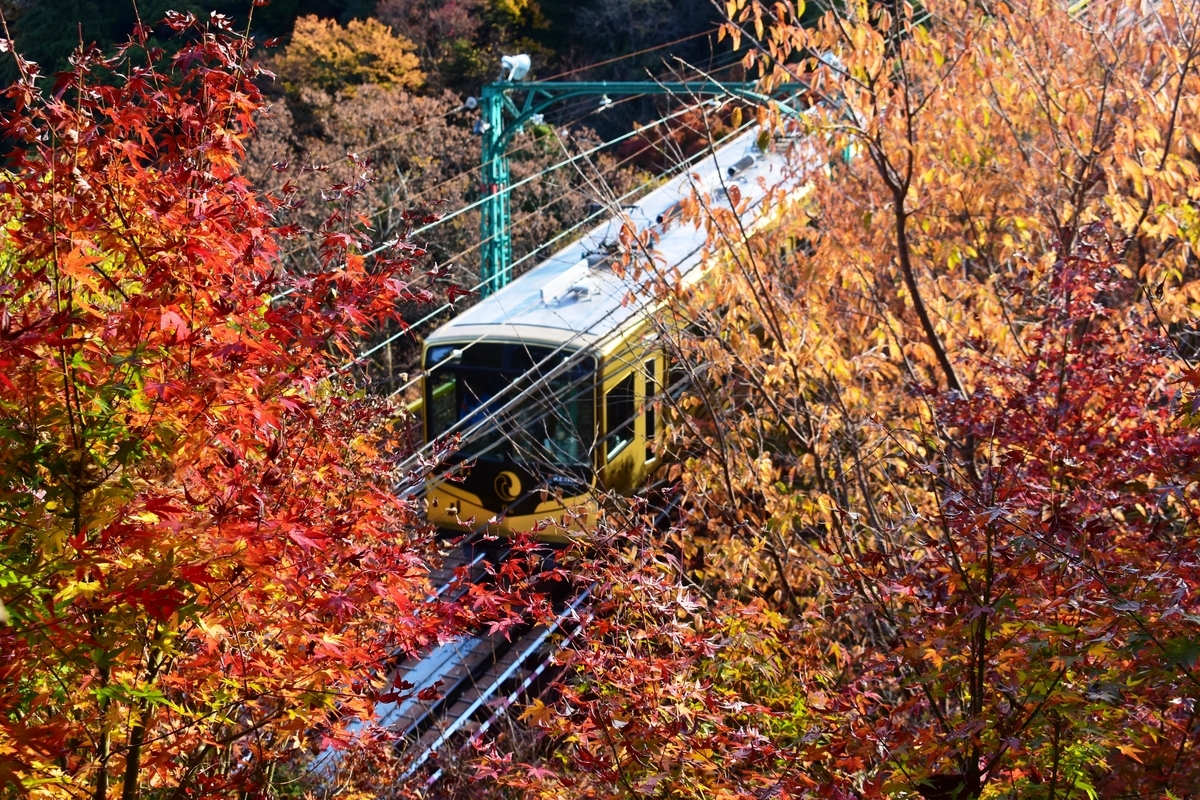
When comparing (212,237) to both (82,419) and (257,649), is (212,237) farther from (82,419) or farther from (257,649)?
(257,649)

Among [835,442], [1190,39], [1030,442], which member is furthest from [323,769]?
[1190,39]

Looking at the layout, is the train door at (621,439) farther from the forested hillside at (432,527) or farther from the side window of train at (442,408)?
the forested hillside at (432,527)

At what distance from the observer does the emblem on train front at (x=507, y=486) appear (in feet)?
34.2

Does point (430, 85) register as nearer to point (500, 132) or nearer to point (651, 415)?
point (500, 132)

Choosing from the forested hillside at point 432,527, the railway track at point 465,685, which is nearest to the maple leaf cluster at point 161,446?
the forested hillside at point 432,527

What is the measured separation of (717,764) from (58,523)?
209 cm

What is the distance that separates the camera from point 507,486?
10523mm

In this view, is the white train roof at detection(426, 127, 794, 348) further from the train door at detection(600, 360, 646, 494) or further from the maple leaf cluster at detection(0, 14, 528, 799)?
the maple leaf cluster at detection(0, 14, 528, 799)

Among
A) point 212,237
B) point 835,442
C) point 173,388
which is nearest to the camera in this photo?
point 173,388

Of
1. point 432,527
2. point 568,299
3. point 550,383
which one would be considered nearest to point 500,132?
point 568,299

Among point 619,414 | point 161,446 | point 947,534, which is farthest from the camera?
point 619,414

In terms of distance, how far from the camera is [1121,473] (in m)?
4.45

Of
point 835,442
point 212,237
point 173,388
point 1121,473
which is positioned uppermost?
point 212,237

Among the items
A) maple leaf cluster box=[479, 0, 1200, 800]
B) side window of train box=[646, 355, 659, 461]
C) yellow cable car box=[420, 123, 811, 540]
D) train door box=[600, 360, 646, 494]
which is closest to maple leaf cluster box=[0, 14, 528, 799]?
maple leaf cluster box=[479, 0, 1200, 800]
